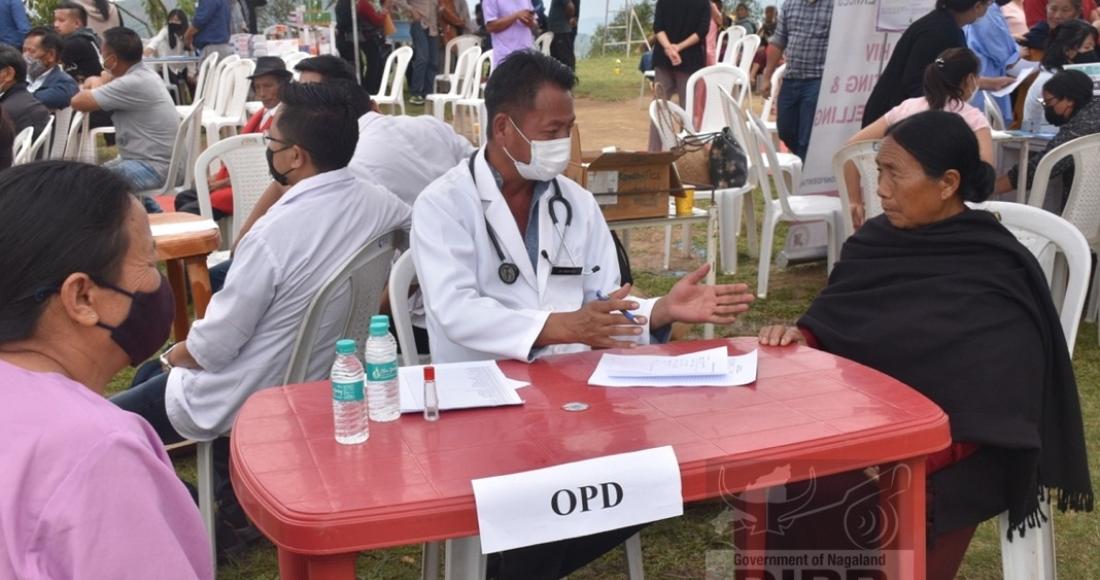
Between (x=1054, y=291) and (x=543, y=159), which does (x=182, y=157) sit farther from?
(x=1054, y=291)

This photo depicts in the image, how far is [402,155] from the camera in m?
4.23

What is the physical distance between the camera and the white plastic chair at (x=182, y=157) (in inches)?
249

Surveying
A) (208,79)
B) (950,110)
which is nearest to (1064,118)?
(950,110)

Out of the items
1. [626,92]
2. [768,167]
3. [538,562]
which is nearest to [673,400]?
[538,562]

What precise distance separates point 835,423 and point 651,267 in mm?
4757

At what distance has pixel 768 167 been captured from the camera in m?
6.34

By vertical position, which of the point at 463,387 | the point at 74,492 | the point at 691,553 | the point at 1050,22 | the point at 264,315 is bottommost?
the point at 691,553

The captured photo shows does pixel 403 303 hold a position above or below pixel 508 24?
below

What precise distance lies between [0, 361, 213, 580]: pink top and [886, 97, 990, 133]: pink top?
4.49 m

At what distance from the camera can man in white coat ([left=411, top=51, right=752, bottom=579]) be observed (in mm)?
2508

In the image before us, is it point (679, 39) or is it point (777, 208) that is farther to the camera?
point (679, 39)

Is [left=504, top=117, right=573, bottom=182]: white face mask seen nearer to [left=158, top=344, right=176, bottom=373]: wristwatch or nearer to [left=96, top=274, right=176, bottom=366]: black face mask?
[left=158, top=344, right=176, bottom=373]: wristwatch

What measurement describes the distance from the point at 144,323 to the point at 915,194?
6.68ft

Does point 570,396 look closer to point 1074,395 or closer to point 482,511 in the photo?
point 482,511
